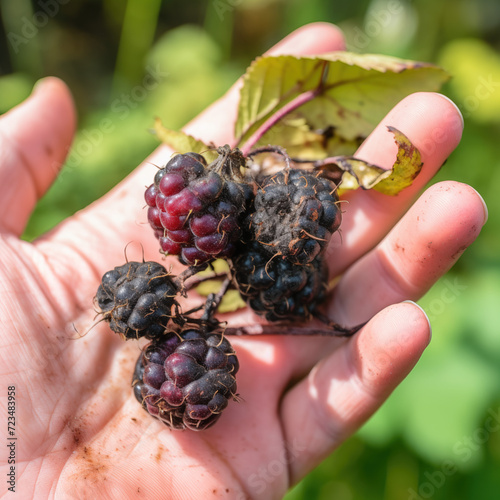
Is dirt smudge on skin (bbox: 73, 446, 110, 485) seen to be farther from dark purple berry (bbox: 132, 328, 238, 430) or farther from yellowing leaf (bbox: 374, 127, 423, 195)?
yellowing leaf (bbox: 374, 127, 423, 195)

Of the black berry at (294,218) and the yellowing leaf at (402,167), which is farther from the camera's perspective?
the yellowing leaf at (402,167)

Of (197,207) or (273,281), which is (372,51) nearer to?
(273,281)

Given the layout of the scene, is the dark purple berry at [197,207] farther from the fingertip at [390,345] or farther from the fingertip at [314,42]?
the fingertip at [314,42]

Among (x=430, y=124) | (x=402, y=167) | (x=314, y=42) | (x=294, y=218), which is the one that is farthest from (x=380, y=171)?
(x=314, y=42)

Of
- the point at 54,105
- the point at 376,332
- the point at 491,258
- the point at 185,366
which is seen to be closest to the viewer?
the point at 185,366

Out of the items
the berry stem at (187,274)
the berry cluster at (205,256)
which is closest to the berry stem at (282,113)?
the berry cluster at (205,256)

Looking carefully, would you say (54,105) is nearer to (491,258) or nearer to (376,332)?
(376,332)

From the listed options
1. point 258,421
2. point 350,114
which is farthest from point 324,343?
point 350,114
